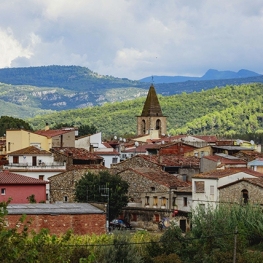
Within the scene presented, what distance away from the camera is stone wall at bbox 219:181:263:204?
50812mm

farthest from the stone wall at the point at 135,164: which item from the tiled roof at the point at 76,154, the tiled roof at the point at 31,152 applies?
the tiled roof at the point at 31,152

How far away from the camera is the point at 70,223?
41875 mm

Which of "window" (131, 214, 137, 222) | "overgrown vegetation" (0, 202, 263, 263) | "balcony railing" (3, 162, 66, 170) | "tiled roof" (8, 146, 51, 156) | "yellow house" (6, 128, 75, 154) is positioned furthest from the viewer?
"yellow house" (6, 128, 75, 154)

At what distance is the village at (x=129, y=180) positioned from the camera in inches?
1695

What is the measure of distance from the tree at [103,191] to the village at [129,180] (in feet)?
2.70

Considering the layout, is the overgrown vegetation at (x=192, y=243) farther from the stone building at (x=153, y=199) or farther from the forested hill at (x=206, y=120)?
the forested hill at (x=206, y=120)

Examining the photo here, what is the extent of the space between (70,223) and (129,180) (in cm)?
1904

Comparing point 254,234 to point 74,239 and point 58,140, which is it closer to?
point 74,239

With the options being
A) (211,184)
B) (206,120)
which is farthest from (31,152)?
(206,120)

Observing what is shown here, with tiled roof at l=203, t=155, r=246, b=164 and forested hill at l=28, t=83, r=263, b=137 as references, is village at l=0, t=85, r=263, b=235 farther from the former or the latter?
forested hill at l=28, t=83, r=263, b=137

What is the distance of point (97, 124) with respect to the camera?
19212 centimetres

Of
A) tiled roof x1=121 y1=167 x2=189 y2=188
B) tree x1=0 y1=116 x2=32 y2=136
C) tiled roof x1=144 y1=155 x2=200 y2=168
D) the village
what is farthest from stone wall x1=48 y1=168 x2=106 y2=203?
tree x1=0 y1=116 x2=32 y2=136

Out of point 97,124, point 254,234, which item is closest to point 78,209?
point 254,234

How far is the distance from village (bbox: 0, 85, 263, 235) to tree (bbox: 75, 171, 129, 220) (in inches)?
32.5
